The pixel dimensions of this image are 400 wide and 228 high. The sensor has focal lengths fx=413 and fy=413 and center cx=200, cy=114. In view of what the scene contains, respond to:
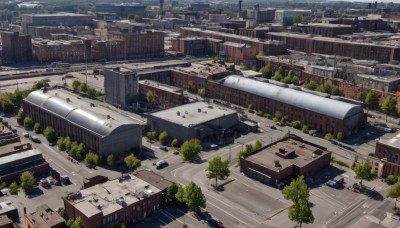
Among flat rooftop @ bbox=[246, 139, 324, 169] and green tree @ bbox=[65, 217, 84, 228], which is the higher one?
flat rooftop @ bbox=[246, 139, 324, 169]

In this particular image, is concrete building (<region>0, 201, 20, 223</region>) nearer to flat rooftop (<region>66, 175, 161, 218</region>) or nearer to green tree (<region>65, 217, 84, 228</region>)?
flat rooftop (<region>66, 175, 161, 218</region>)

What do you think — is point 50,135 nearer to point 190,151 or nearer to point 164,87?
point 190,151

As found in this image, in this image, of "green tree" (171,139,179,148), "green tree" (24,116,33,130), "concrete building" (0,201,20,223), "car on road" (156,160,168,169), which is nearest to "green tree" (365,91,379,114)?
"green tree" (171,139,179,148)

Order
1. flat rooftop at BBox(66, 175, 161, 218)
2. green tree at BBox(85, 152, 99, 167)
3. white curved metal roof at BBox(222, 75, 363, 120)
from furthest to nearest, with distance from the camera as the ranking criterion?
white curved metal roof at BBox(222, 75, 363, 120) → green tree at BBox(85, 152, 99, 167) → flat rooftop at BBox(66, 175, 161, 218)

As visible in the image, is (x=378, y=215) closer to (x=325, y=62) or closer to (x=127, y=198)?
(x=127, y=198)

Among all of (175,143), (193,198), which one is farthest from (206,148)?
(193,198)

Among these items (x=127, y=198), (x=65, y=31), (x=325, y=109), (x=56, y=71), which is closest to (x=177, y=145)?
(x=127, y=198)

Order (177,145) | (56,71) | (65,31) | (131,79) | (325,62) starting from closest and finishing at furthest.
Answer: (177,145) → (131,79) → (325,62) → (56,71) → (65,31)
